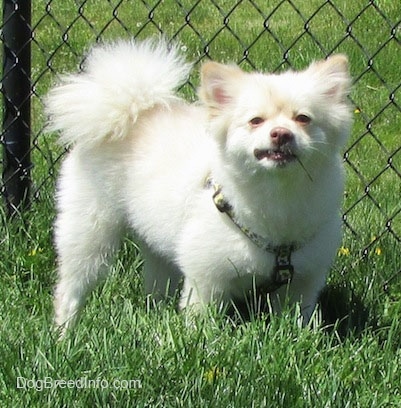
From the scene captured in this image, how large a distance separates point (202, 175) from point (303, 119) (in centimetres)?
49

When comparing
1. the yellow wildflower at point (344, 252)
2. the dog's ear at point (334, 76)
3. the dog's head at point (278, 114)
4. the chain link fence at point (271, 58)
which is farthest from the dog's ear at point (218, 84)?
the yellow wildflower at point (344, 252)

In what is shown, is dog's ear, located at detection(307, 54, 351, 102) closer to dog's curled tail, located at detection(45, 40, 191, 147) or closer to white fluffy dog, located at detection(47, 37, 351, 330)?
white fluffy dog, located at detection(47, 37, 351, 330)

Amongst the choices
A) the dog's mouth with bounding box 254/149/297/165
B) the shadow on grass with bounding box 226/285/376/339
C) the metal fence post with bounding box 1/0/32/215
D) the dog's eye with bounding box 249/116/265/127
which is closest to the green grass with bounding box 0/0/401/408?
the shadow on grass with bounding box 226/285/376/339

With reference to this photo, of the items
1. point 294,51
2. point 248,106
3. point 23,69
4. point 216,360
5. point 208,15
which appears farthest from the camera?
point 208,15

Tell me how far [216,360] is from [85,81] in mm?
1361

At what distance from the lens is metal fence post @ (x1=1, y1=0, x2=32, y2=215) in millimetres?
4309

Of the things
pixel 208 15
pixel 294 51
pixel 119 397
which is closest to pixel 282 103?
pixel 119 397

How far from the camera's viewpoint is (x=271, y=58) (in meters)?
6.59

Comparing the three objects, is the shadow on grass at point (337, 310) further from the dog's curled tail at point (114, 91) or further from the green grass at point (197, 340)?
the dog's curled tail at point (114, 91)

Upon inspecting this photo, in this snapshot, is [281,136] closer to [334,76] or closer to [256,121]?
[256,121]

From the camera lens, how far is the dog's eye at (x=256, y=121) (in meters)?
3.24

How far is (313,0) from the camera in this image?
26.7ft

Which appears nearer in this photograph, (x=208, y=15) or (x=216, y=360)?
(x=216, y=360)

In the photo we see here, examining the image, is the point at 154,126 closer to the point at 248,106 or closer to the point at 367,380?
the point at 248,106
